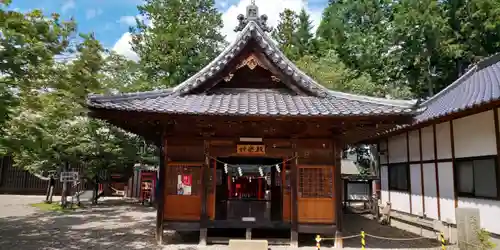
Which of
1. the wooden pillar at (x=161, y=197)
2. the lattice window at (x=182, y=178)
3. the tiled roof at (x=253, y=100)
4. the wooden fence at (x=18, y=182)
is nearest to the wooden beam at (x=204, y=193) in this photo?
the lattice window at (x=182, y=178)

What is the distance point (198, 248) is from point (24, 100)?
670 centimetres

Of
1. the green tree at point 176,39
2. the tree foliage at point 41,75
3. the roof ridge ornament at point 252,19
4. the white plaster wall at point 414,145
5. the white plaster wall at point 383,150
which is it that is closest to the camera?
the tree foliage at point 41,75

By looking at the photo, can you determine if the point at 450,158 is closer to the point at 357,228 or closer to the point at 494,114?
the point at 494,114

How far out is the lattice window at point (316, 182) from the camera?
11133mm

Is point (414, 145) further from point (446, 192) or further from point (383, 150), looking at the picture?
point (383, 150)

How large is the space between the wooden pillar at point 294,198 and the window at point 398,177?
21.9ft

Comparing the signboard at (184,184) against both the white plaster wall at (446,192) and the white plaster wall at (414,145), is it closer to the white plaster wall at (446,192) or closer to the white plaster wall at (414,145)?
the white plaster wall at (446,192)

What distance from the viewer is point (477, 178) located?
10.5 meters

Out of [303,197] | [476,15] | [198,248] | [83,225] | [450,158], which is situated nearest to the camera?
[198,248]

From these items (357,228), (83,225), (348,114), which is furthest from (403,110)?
(83,225)

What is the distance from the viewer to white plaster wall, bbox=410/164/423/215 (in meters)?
14.0

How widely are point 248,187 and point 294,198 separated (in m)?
12.4

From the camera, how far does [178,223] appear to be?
11.0 m

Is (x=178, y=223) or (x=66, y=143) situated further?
(x=66, y=143)
